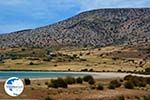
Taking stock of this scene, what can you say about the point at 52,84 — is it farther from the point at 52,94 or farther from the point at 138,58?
the point at 138,58

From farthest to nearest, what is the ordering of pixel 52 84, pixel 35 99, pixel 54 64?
1. pixel 54 64
2. pixel 52 84
3. pixel 35 99

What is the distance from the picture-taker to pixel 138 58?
584 feet

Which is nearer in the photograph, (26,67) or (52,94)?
(52,94)

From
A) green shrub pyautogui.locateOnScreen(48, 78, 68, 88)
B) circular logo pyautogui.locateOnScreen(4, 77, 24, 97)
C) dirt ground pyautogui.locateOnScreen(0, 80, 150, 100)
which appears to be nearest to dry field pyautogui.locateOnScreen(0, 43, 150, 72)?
green shrub pyautogui.locateOnScreen(48, 78, 68, 88)

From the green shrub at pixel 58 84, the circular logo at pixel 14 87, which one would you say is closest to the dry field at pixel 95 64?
the green shrub at pixel 58 84

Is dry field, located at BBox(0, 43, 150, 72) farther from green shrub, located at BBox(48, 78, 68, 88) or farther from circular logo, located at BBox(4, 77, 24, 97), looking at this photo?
circular logo, located at BBox(4, 77, 24, 97)

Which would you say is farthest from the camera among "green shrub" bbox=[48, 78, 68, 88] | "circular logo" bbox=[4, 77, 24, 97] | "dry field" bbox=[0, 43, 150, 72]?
"dry field" bbox=[0, 43, 150, 72]

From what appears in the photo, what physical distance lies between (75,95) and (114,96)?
3344 millimetres

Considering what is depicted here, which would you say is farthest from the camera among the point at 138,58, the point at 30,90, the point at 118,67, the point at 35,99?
the point at 138,58

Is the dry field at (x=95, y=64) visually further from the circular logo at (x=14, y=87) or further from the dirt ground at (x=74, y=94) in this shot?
the circular logo at (x=14, y=87)

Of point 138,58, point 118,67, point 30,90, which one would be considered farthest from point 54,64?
point 30,90

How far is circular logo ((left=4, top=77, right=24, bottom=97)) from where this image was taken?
22619mm

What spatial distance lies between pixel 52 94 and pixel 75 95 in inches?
77.6

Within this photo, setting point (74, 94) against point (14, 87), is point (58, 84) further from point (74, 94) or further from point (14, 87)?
point (14, 87)
